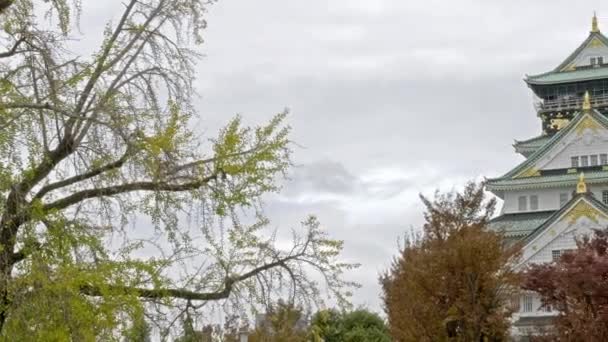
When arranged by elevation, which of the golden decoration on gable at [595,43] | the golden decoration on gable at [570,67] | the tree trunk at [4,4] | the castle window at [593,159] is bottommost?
the tree trunk at [4,4]

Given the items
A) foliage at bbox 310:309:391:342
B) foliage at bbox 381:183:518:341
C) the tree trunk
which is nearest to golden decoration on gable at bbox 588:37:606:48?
foliage at bbox 310:309:391:342

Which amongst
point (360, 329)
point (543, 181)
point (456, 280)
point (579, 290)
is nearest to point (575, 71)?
point (543, 181)

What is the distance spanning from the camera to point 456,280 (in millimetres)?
25891

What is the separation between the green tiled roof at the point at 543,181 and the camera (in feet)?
164

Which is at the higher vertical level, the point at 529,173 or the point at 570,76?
the point at 570,76

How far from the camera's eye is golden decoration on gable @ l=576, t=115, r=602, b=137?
50.8 meters

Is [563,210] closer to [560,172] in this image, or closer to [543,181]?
[543,181]

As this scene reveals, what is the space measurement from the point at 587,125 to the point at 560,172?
98.1 inches

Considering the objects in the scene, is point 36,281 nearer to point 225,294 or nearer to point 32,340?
point 32,340

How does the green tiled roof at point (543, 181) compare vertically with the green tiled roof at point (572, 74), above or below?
below

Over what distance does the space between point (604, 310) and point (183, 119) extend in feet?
63.6

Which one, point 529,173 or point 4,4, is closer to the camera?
point 4,4

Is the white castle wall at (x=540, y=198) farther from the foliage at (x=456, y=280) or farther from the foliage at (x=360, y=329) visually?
the foliage at (x=456, y=280)

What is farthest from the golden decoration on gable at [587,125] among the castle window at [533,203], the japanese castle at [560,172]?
the castle window at [533,203]
